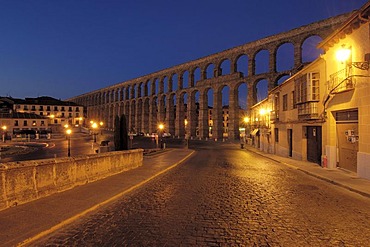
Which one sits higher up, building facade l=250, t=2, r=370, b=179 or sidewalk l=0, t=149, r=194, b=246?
building facade l=250, t=2, r=370, b=179

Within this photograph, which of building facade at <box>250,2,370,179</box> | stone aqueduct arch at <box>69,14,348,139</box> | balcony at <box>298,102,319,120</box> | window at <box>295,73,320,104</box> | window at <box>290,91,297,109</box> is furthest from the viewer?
stone aqueduct arch at <box>69,14,348,139</box>

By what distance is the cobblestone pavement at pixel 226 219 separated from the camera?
5.83m

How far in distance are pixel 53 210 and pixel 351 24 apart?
15.2 metres

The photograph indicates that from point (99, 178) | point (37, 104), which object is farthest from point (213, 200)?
point (37, 104)

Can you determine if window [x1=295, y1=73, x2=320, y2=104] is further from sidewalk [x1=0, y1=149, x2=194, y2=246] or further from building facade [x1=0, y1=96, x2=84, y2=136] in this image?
building facade [x1=0, y1=96, x2=84, y2=136]

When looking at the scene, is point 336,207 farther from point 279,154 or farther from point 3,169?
Result: point 279,154

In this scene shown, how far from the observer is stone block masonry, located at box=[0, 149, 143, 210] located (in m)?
7.59

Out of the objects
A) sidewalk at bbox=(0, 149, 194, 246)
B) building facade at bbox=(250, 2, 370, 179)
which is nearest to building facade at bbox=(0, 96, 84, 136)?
building facade at bbox=(250, 2, 370, 179)

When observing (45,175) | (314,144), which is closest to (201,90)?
(314,144)

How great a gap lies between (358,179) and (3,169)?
1376 cm

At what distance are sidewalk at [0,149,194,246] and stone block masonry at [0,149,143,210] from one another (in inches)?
10.2

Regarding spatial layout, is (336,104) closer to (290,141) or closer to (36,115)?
(290,141)

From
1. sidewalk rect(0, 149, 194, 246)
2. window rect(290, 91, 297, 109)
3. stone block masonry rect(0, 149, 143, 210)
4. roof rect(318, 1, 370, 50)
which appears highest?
roof rect(318, 1, 370, 50)

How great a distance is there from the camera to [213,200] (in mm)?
9227
